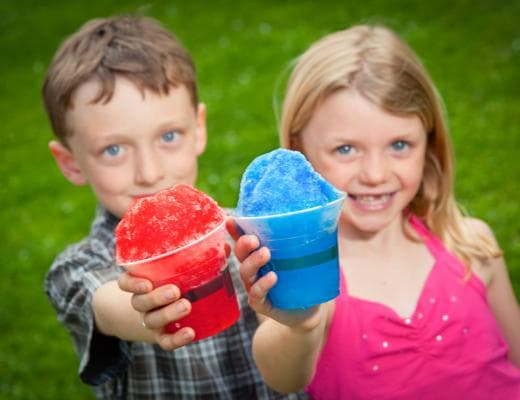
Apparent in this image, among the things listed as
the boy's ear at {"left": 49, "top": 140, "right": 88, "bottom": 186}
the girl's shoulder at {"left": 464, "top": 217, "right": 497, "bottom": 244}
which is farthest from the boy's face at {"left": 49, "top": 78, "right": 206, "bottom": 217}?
the girl's shoulder at {"left": 464, "top": 217, "right": 497, "bottom": 244}

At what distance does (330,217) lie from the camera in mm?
2133

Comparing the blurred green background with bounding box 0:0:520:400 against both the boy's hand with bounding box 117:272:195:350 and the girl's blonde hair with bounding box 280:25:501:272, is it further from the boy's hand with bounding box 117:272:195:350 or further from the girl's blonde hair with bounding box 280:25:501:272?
the boy's hand with bounding box 117:272:195:350

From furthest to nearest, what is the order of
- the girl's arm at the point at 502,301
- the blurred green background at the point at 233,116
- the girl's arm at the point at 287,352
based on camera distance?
the blurred green background at the point at 233,116 → the girl's arm at the point at 502,301 → the girl's arm at the point at 287,352

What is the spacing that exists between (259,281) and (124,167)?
1.31 m

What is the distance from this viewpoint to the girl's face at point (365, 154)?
320 cm

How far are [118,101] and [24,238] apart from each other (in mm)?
4702

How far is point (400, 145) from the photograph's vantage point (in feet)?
A: 10.9

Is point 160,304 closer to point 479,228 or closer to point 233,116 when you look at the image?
point 479,228

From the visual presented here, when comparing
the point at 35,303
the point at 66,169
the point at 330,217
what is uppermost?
the point at 330,217

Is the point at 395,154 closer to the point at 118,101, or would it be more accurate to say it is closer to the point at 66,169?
the point at 118,101

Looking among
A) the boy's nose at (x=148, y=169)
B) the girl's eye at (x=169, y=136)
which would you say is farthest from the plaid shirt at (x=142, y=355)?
the girl's eye at (x=169, y=136)

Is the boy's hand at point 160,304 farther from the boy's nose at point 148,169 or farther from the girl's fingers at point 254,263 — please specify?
the boy's nose at point 148,169

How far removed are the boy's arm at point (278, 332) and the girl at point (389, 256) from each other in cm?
47

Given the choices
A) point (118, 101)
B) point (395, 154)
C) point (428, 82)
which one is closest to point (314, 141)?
point (395, 154)
